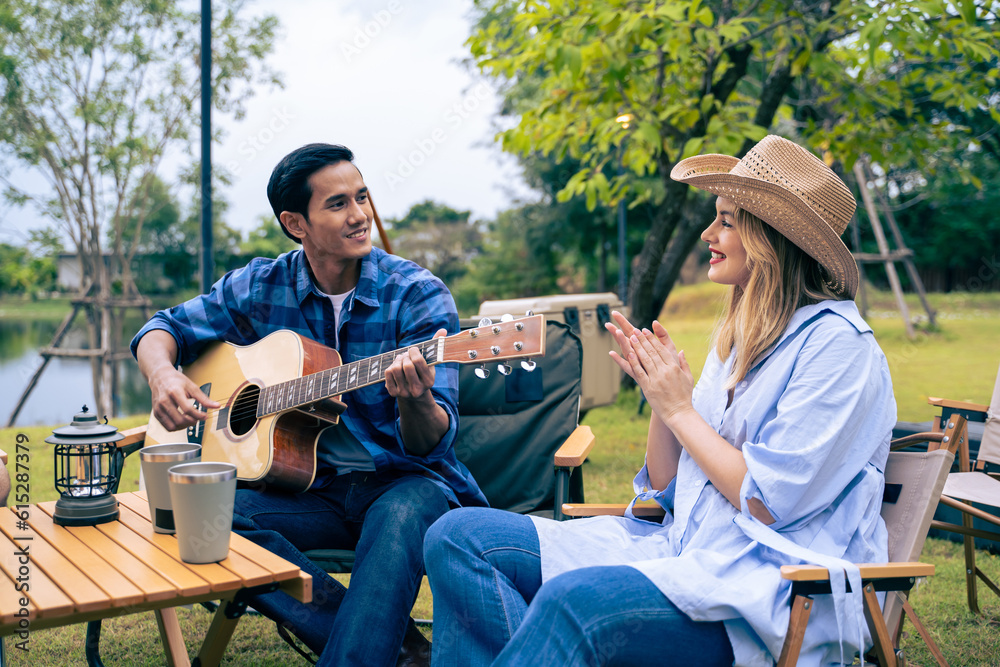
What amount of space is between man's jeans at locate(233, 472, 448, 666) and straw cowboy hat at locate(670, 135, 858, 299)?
42.9 inches

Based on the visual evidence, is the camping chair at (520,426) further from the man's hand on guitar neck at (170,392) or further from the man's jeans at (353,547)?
the man's hand on guitar neck at (170,392)

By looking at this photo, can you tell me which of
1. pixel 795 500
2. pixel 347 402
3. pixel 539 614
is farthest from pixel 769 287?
pixel 347 402

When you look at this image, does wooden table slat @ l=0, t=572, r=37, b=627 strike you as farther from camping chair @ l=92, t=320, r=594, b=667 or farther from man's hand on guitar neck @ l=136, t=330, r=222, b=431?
camping chair @ l=92, t=320, r=594, b=667

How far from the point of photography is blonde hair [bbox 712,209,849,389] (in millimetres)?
Result: 1554

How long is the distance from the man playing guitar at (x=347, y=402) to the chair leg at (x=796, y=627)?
2.79 feet

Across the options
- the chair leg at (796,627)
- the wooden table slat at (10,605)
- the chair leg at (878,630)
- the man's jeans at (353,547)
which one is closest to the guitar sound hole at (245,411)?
the man's jeans at (353,547)

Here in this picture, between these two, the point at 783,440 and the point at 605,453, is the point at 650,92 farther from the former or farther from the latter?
the point at 783,440

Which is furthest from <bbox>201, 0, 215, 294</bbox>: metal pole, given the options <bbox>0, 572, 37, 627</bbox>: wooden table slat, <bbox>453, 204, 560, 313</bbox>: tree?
<bbox>453, 204, 560, 313</bbox>: tree

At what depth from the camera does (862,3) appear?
3975 mm

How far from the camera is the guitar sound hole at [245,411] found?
83.8 inches

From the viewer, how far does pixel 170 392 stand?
7.03ft

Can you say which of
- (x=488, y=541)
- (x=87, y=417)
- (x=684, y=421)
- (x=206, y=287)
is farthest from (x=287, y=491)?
(x=206, y=287)
